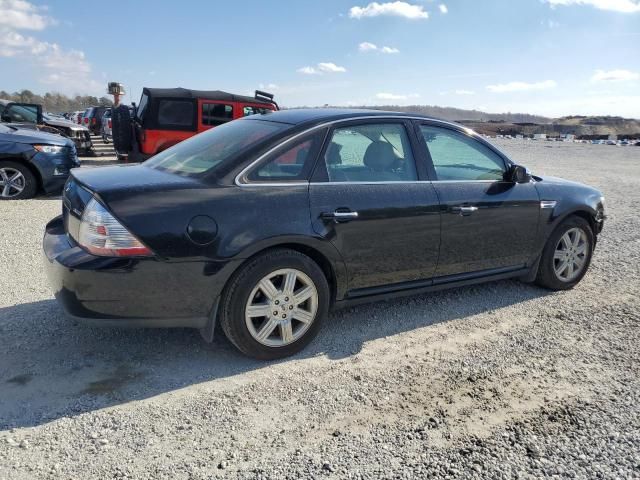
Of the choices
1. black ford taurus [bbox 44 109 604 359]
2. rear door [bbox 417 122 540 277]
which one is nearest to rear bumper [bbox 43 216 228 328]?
black ford taurus [bbox 44 109 604 359]

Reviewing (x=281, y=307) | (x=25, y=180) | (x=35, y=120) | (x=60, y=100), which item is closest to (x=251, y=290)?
(x=281, y=307)

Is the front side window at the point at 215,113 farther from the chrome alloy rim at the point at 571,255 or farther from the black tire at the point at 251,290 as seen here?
the black tire at the point at 251,290

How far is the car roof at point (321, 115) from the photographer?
3.81 metres

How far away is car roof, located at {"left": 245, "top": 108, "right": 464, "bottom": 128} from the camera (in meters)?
3.81

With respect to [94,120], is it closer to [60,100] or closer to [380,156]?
[380,156]

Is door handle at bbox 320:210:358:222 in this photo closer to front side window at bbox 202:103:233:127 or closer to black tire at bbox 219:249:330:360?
black tire at bbox 219:249:330:360

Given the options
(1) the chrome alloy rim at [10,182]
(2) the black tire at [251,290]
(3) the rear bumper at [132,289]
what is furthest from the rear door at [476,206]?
(1) the chrome alloy rim at [10,182]

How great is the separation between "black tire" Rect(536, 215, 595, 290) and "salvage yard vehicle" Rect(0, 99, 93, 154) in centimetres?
1222

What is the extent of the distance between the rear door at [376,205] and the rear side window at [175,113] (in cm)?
948

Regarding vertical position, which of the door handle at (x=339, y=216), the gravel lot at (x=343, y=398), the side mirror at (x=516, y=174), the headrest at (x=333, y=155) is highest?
the headrest at (x=333, y=155)

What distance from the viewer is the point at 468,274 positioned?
4.37 meters

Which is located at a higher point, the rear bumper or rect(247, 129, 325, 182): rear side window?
rect(247, 129, 325, 182): rear side window

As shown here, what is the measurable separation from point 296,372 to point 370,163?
1.62 m

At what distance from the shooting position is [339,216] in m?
3.53
